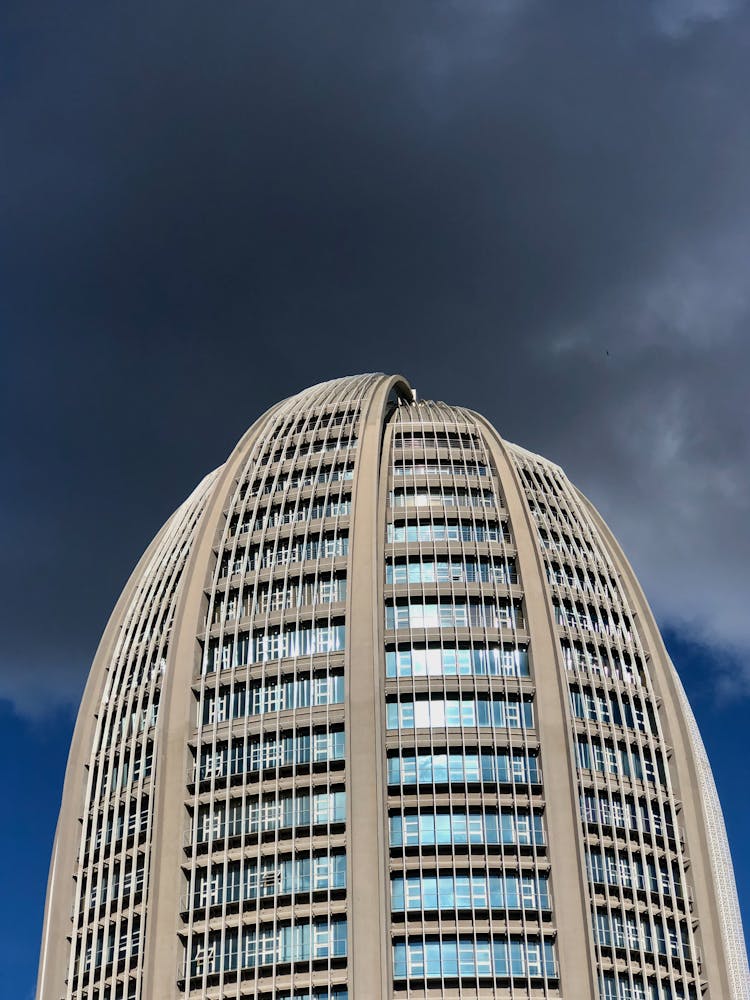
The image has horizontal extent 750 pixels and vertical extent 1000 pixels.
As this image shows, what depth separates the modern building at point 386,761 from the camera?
98.9 metres

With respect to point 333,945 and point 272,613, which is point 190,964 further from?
point 272,613

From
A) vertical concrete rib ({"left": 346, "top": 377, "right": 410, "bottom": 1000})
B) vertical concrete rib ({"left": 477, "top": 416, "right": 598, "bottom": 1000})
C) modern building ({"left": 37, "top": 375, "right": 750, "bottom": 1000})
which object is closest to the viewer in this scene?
vertical concrete rib ({"left": 346, "top": 377, "right": 410, "bottom": 1000})

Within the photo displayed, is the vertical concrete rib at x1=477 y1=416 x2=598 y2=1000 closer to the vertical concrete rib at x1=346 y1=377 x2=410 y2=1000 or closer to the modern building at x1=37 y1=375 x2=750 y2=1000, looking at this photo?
the modern building at x1=37 y1=375 x2=750 y2=1000

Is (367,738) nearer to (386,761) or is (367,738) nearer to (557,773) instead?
(386,761)

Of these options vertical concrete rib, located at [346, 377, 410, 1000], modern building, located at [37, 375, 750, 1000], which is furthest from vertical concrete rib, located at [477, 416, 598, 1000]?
vertical concrete rib, located at [346, 377, 410, 1000]

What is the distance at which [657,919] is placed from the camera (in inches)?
4141

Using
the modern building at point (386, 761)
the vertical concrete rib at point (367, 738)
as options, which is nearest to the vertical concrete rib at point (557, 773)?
the modern building at point (386, 761)

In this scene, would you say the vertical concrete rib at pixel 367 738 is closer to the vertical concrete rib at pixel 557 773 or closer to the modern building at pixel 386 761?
the modern building at pixel 386 761

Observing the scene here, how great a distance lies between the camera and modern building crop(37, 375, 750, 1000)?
325 ft

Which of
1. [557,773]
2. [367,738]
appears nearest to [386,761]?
[367,738]

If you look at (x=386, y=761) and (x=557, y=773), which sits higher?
(x=386, y=761)

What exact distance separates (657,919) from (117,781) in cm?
4929

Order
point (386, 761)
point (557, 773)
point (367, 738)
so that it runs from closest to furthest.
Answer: point (367, 738) < point (386, 761) < point (557, 773)

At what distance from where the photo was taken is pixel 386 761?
105m
